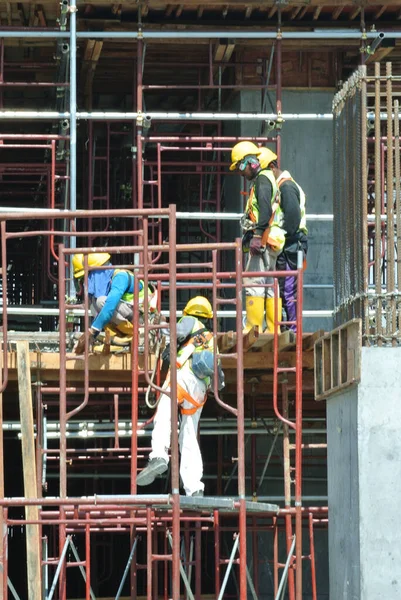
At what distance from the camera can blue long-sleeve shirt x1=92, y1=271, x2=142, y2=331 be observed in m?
16.5

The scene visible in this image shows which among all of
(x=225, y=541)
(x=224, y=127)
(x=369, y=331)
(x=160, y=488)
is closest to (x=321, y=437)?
(x=225, y=541)

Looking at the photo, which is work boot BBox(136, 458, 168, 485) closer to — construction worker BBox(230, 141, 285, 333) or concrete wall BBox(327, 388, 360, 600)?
concrete wall BBox(327, 388, 360, 600)

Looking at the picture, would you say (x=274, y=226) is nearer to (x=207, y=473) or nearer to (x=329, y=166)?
(x=329, y=166)

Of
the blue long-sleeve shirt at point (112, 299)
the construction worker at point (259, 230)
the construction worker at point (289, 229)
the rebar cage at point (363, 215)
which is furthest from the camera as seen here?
the construction worker at point (289, 229)

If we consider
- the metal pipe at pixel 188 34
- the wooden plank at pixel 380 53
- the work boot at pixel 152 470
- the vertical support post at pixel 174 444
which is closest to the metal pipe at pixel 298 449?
the work boot at pixel 152 470

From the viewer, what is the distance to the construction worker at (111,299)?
16.6 m

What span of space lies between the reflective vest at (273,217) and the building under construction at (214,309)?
853 millimetres

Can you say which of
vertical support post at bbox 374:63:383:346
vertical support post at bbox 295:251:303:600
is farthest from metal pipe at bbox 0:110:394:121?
vertical support post at bbox 374:63:383:346

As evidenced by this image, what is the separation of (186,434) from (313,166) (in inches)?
207

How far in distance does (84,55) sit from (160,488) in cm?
577

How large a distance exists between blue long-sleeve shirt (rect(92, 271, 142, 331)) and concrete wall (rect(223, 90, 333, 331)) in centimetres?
360

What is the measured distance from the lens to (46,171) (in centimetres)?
2038

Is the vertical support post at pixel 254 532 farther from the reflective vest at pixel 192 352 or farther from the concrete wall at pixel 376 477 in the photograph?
the concrete wall at pixel 376 477

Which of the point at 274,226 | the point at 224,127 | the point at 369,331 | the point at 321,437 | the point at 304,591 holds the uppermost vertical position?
the point at 224,127
